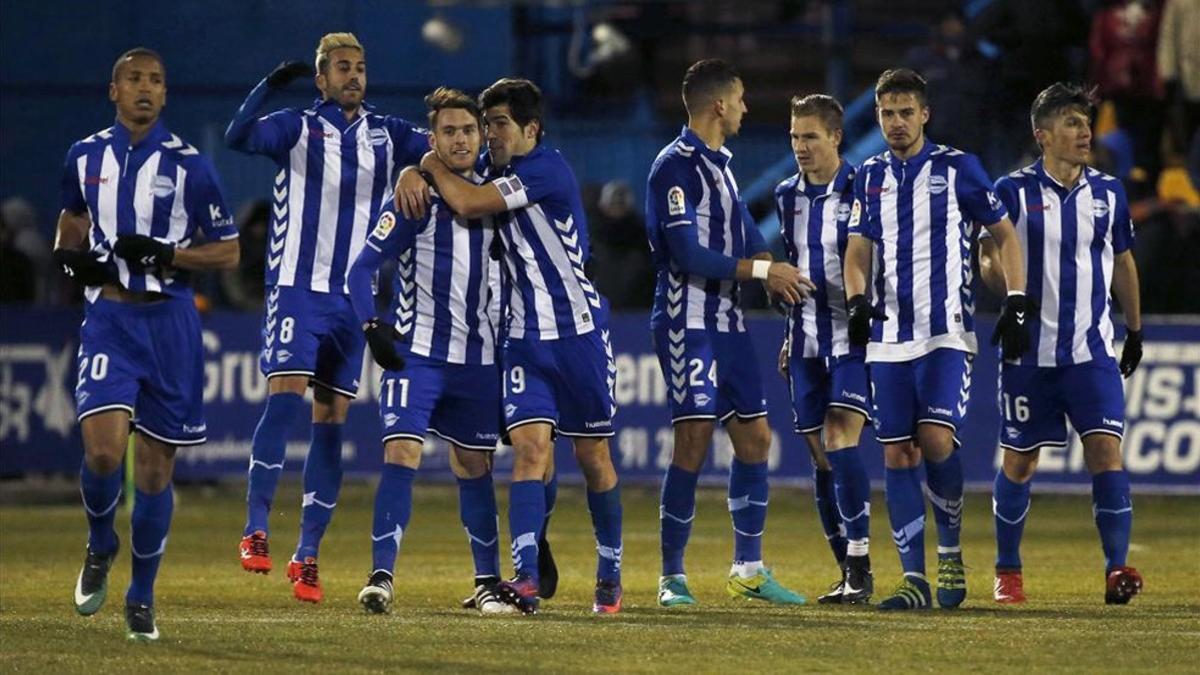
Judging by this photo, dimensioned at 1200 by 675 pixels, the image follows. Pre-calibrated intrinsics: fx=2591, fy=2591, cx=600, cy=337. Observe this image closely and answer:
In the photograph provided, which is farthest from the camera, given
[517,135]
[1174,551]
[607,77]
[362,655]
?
[607,77]

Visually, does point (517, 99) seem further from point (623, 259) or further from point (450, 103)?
point (623, 259)

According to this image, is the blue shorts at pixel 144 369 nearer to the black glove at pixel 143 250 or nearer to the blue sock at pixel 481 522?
the black glove at pixel 143 250

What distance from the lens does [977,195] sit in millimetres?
11633

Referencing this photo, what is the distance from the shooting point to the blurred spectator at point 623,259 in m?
21.2

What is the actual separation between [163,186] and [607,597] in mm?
2723

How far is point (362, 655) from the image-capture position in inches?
378

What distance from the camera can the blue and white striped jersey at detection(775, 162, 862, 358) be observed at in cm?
1245

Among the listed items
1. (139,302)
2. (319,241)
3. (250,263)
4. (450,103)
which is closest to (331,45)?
(319,241)

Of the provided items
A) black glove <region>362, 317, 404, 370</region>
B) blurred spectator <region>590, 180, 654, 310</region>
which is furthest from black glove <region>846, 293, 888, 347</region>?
blurred spectator <region>590, 180, 654, 310</region>

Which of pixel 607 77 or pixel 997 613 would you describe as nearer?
pixel 997 613

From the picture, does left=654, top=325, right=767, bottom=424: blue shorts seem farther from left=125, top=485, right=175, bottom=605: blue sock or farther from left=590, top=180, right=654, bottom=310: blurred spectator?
left=590, top=180, right=654, bottom=310: blurred spectator

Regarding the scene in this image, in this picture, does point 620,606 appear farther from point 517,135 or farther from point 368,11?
point 368,11

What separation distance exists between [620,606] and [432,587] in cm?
179

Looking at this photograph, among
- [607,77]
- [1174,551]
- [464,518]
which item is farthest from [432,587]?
[607,77]
